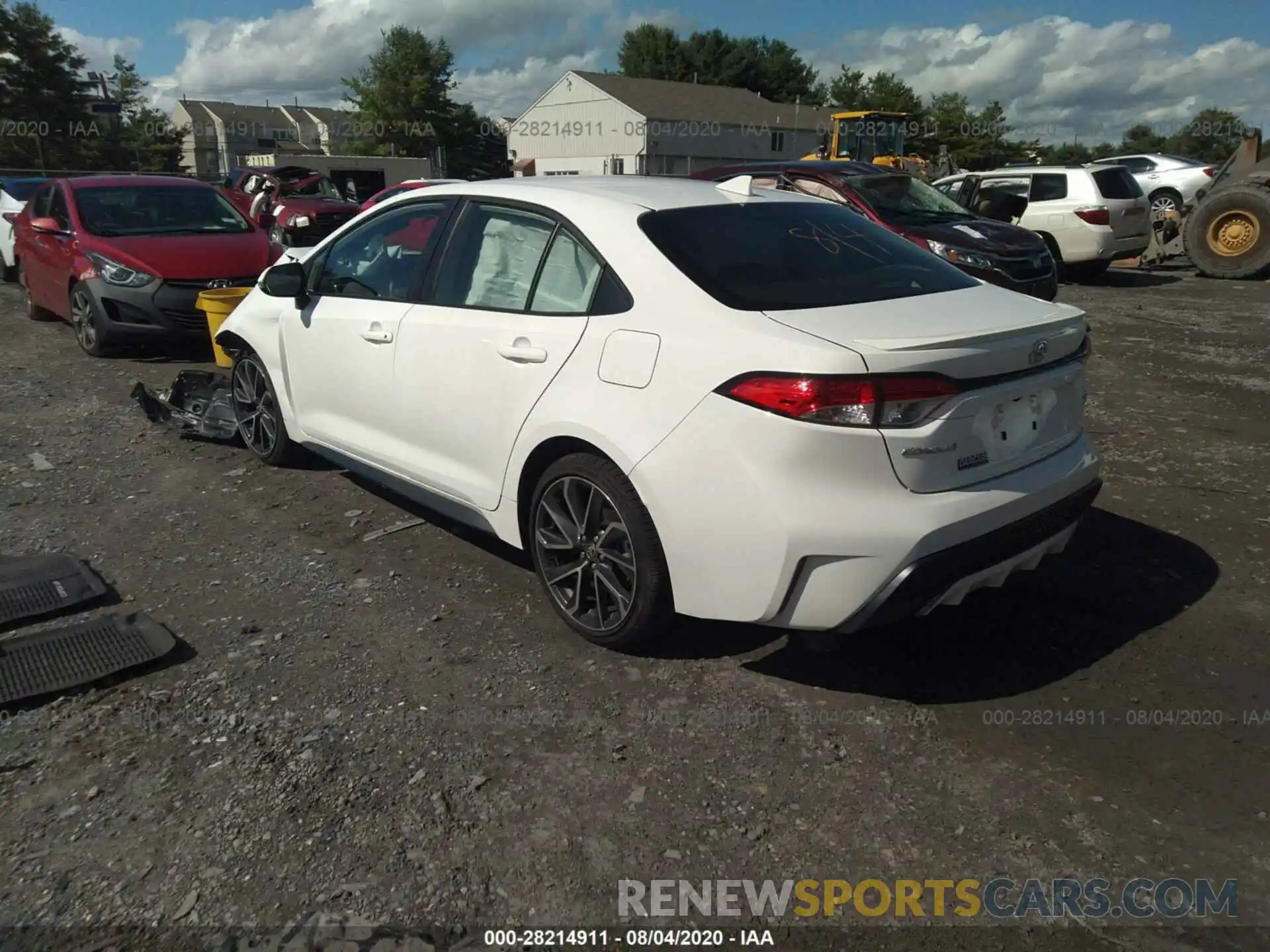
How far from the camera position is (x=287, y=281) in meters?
4.84

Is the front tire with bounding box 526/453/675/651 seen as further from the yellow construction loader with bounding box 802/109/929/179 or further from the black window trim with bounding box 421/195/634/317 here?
the yellow construction loader with bounding box 802/109/929/179

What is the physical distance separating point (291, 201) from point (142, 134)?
56095 millimetres

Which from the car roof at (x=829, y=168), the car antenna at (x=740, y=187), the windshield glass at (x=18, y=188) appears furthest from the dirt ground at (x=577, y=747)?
the windshield glass at (x=18, y=188)

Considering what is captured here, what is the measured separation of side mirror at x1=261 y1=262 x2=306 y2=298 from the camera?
4.83 m

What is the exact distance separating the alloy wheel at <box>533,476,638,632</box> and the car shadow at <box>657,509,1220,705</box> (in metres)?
0.31

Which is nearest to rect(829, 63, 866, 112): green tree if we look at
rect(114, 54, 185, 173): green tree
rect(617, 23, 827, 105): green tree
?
rect(617, 23, 827, 105): green tree

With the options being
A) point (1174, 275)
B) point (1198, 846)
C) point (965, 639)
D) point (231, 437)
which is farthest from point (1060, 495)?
point (1174, 275)

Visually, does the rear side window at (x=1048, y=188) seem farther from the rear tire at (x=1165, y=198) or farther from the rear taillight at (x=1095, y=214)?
the rear tire at (x=1165, y=198)

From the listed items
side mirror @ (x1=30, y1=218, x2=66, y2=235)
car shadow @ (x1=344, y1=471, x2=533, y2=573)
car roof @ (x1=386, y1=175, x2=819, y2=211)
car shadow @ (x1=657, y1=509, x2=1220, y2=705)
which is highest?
car roof @ (x1=386, y1=175, x2=819, y2=211)

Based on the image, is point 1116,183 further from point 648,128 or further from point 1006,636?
point 648,128

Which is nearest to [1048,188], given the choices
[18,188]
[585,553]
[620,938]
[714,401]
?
[585,553]

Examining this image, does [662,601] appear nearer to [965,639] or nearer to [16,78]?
[965,639]

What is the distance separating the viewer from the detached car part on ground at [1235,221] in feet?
45.8

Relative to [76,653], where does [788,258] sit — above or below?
above
